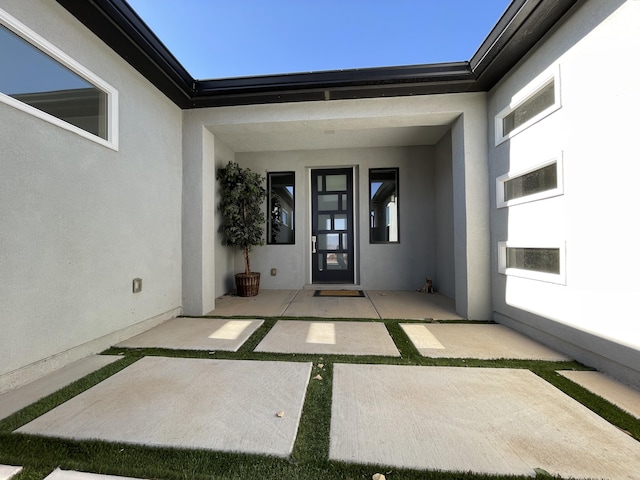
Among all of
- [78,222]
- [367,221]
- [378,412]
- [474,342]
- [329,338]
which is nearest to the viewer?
[378,412]

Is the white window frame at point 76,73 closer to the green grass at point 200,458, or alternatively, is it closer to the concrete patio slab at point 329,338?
the green grass at point 200,458

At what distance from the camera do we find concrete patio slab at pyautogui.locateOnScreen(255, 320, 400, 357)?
2320 millimetres

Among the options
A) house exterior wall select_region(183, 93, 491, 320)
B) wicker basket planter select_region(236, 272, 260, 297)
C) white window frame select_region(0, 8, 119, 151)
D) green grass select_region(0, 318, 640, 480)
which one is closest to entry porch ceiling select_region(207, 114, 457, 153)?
house exterior wall select_region(183, 93, 491, 320)

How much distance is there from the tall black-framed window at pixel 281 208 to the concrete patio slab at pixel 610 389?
438 cm

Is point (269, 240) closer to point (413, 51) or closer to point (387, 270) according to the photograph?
point (387, 270)

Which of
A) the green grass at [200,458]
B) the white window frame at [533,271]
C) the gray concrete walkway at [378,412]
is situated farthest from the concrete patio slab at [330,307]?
the green grass at [200,458]

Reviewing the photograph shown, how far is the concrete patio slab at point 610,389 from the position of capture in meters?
1.53

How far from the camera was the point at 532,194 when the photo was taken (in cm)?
253

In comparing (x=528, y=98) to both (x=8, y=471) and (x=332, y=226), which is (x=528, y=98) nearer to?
(x=332, y=226)

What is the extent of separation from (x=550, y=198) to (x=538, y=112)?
864mm

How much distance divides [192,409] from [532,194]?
3.35 m

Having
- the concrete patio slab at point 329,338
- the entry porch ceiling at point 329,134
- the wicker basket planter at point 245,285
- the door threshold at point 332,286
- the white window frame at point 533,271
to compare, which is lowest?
the concrete patio slab at point 329,338

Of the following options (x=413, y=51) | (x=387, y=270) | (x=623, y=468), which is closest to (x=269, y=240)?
(x=387, y=270)

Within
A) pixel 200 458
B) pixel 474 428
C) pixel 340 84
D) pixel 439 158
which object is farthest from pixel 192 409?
pixel 439 158
